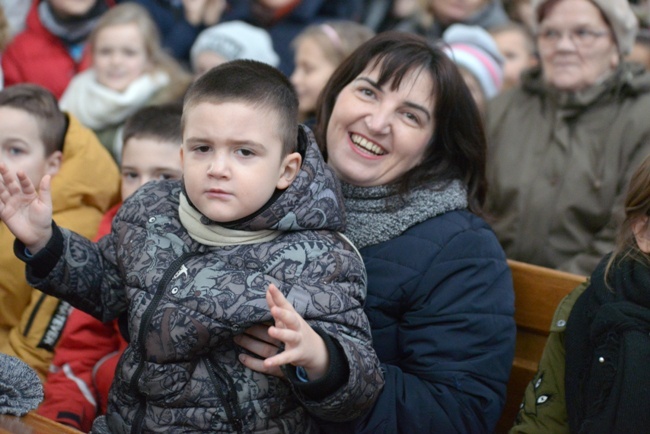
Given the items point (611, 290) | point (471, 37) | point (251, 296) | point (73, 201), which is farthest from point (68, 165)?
point (471, 37)

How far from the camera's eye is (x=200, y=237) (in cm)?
212

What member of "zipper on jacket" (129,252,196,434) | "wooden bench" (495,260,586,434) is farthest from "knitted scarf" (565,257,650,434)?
"zipper on jacket" (129,252,196,434)

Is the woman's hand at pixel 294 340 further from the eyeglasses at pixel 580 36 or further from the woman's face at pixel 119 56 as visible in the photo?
the woman's face at pixel 119 56

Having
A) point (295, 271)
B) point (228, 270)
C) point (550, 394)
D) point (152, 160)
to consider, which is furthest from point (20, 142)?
point (550, 394)

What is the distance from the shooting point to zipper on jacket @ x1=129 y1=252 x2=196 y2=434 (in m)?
2.05

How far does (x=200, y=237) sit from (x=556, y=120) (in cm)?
224

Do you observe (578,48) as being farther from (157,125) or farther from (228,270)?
(228,270)

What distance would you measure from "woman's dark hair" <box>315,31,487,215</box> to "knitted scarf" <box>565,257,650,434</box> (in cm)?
50

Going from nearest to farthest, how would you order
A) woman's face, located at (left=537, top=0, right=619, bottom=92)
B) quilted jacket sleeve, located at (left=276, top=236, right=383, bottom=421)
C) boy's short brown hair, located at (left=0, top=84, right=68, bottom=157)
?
quilted jacket sleeve, located at (left=276, top=236, right=383, bottom=421)
boy's short brown hair, located at (left=0, top=84, right=68, bottom=157)
woman's face, located at (left=537, top=0, right=619, bottom=92)

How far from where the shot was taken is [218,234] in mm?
2105

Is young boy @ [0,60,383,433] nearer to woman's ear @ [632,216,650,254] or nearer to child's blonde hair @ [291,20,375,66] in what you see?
woman's ear @ [632,216,650,254]

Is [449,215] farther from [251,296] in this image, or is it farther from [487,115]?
[487,115]

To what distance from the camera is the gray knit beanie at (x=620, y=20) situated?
3854 millimetres

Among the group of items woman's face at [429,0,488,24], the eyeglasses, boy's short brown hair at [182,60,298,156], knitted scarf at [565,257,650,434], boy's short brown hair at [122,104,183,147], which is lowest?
woman's face at [429,0,488,24]
